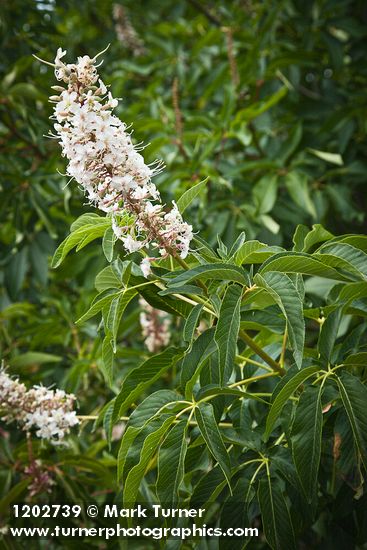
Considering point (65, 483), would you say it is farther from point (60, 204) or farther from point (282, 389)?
point (60, 204)

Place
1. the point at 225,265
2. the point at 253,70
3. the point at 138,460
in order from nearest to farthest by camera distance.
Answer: the point at 225,265 → the point at 138,460 → the point at 253,70

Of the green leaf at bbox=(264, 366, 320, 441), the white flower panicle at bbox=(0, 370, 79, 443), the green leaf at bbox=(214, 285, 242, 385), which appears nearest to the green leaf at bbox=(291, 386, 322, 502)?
the green leaf at bbox=(264, 366, 320, 441)

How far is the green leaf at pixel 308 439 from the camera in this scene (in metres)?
Result: 1.08

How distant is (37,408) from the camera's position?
1.49m

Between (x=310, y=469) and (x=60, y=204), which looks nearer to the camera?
(x=310, y=469)

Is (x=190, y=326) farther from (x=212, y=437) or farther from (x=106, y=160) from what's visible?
(x=106, y=160)

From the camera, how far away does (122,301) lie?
120 centimetres

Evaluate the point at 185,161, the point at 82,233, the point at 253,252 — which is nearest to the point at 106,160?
the point at 82,233

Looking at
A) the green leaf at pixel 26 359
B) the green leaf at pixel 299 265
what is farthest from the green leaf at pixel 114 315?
the green leaf at pixel 26 359

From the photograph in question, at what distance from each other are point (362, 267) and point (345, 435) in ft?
1.13

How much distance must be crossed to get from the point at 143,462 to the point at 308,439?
0.88 ft

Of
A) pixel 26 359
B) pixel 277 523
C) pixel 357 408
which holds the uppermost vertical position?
pixel 26 359

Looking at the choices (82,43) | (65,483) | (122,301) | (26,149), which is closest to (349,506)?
(122,301)

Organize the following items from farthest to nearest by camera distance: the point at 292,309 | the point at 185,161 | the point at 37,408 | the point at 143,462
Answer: the point at 185,161 → the point at 37,408 → the point at 143,462 → the point at 292,309
